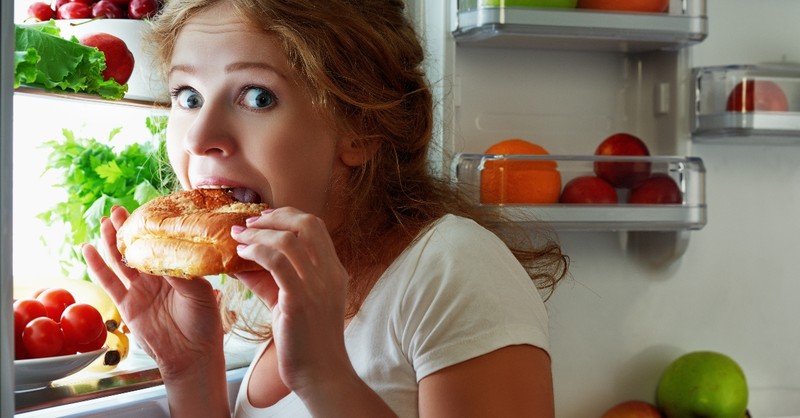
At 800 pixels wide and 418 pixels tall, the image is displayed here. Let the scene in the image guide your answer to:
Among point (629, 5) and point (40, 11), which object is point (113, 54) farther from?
point (629, 5)

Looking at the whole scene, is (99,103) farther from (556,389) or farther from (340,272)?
(556,389)

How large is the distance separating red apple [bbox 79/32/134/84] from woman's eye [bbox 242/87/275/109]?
289 millimetres

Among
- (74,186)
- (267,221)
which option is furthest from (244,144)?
(74,186)

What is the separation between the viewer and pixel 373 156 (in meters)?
1.10

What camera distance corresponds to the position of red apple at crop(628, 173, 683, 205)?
1.67m

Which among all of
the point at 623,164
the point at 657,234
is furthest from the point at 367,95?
the point at 657,234

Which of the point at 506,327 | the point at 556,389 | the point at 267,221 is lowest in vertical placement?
the point at 556,389

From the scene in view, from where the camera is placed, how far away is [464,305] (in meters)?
0.89

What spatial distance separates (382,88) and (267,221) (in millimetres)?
331

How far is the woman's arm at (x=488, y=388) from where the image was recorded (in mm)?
852

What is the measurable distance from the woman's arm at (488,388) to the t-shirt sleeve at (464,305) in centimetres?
1

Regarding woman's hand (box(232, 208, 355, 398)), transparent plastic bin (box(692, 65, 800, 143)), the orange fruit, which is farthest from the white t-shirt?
transparent plastic bin (box(692, 65, 800, 143))

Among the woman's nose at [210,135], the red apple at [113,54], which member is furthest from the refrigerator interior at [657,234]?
the woman's nose at [210,135]

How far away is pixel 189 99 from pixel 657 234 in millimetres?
1112
